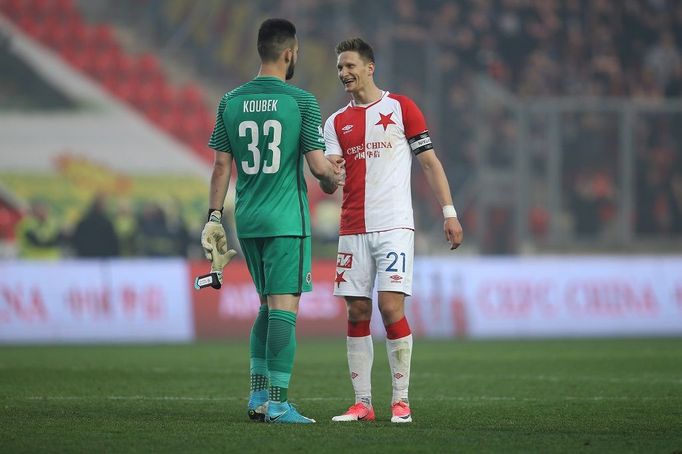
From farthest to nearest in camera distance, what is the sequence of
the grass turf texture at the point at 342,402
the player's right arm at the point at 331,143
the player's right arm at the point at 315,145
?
the player's right arm at the point at 331,143 < the player's right arm at the point at 315,145 < the grass turf texture at the point at 342,402

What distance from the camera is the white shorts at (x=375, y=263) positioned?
24.0ft

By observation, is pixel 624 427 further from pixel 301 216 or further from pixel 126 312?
pixel 126 312

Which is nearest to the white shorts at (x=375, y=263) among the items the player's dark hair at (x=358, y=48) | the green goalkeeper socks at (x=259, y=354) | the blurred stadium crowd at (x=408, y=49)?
the green goalkeeper socks at (x=259, y=354)

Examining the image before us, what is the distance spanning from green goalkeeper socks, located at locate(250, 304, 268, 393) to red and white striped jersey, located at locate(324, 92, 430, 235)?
72 cm

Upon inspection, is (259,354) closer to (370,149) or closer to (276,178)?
(276,178)

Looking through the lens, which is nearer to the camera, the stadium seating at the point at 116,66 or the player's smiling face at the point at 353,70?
the player's smiling face at the point at 353,70

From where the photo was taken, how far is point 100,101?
954 inches

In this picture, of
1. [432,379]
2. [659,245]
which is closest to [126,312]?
Result: [432,379]

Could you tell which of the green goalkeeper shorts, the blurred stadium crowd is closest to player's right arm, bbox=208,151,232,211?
the green goalkeeper shorts

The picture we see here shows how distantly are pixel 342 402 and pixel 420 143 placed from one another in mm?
2051

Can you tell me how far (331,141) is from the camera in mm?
7566

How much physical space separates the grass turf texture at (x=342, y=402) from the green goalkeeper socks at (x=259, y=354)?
0.24 m

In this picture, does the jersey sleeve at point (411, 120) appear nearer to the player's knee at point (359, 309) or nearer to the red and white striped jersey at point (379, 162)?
the red and white striped jersey at point (379, 162)

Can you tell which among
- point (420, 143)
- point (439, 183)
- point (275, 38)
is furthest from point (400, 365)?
point (275, 38)
